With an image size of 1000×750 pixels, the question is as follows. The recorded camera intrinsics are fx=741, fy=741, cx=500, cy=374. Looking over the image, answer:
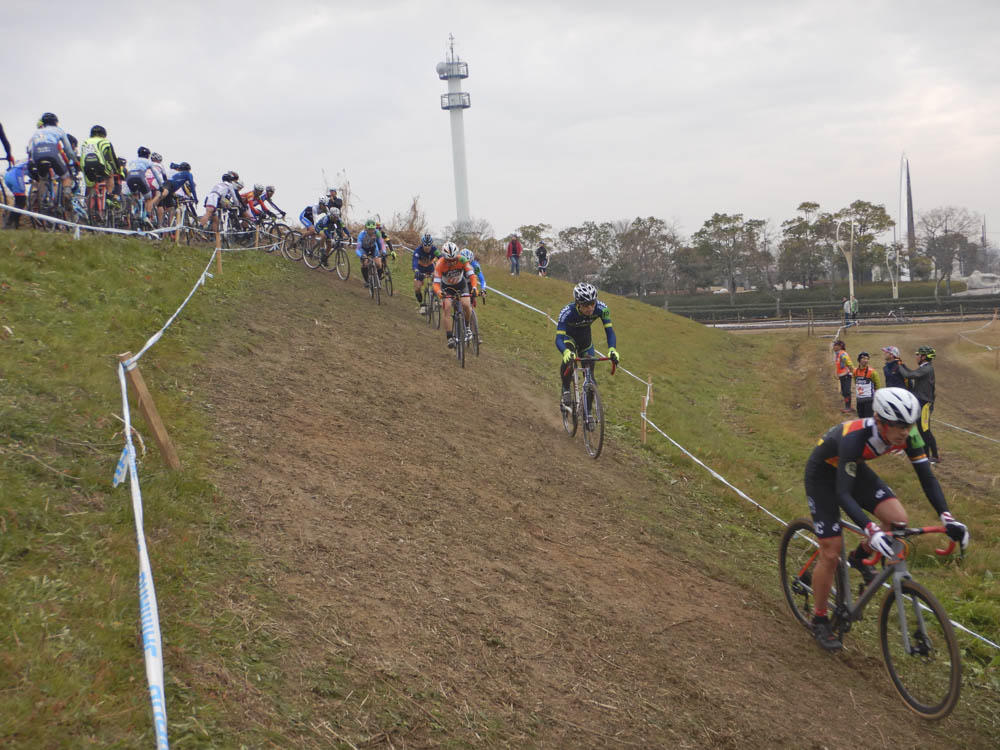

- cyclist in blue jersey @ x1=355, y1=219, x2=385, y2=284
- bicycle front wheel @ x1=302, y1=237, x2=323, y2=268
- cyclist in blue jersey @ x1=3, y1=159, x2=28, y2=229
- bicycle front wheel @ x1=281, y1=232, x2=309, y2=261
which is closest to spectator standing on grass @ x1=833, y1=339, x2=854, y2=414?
cyclist in blue jersey @ x1=355, y1=219, x2=385, y2=284

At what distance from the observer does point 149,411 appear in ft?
20.6

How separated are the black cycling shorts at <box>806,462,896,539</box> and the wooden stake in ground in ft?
17.8

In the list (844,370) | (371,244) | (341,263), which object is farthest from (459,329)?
(844,370)

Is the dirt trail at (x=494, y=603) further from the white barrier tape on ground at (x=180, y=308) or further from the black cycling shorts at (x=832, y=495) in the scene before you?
the black cycling shorts at (x=832, y=495)

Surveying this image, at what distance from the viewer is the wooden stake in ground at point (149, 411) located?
6154 millimetres

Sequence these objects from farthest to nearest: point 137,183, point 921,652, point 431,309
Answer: point 431,309, point 137,183, point 921,652

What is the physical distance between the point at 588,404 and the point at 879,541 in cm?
A: 604

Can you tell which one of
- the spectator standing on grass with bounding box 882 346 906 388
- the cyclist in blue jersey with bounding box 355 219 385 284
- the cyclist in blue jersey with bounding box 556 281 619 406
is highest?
the cyclist in blue jersey with bounding box 355 219 385 284

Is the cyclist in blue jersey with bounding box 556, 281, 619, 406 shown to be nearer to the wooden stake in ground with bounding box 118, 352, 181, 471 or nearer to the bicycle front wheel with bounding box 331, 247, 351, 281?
the wooden stake in ground with bounding box 118, 352, 181, 471

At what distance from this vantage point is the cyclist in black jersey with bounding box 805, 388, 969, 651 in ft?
17.5

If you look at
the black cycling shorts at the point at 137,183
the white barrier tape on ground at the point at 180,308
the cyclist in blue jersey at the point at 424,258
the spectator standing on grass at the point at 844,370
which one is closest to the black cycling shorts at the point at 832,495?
the white barrier tape on ground at the point at 180,308

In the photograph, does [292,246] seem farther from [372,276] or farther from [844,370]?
[844,370]

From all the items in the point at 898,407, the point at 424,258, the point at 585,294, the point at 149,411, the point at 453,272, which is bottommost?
the point at 898,407

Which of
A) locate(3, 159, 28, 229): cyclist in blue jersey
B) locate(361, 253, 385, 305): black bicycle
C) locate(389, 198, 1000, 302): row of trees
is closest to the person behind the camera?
locate(3, 159, 28, 229): cyclist in blue jersey
